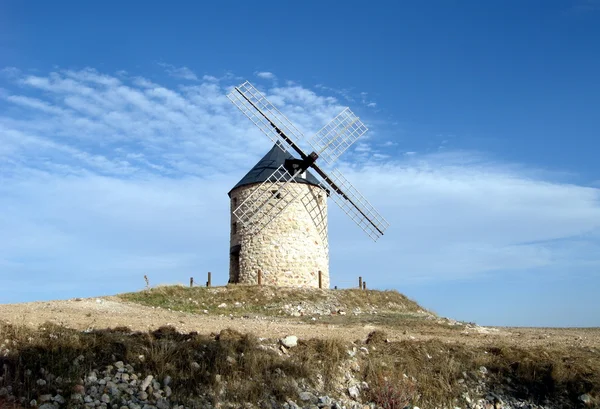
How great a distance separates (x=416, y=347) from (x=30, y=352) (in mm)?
7441

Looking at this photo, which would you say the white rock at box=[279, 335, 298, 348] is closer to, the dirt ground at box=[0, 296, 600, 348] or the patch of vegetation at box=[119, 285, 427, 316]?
the dirt ground at box=[0, 296, 600, 348]

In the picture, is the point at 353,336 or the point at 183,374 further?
the point at 353,336

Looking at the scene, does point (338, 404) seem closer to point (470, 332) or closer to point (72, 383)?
point (72, 383)

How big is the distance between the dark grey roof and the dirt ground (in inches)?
355

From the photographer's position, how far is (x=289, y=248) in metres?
27.8

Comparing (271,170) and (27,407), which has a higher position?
(271,170)

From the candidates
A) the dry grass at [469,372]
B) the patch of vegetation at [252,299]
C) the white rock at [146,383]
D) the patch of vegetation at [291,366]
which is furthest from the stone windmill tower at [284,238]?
the white rock at [146,383]

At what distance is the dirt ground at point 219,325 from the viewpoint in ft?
44.7

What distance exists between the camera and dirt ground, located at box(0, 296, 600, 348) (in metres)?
13.6

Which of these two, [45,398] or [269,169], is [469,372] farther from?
[269,169]

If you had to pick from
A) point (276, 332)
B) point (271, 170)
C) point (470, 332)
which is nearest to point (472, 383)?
point (276, 332)

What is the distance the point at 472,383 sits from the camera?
12.0 metres

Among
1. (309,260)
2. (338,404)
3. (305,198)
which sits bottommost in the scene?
(338,404)

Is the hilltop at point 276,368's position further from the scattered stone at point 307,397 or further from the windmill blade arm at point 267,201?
the windmill blade arm at point 267,201
